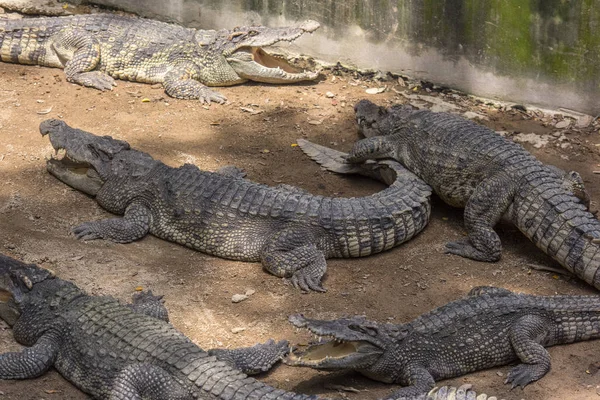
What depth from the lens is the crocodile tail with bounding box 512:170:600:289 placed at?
6488 millimetres

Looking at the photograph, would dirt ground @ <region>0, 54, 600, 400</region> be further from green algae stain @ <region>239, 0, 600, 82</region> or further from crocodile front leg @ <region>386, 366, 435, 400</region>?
green algae stain @ <region>239, 0, 600, 82</region>

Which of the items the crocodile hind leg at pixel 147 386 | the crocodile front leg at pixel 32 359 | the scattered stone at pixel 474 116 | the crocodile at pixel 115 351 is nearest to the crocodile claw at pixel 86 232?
the crocodile at pixel 115 351

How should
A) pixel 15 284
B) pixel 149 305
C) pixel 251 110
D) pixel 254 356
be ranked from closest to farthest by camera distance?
pixel 254 356, pixel 15 284, pixel 149 305, pixel 251 110

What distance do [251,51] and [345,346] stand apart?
4771 millimetres

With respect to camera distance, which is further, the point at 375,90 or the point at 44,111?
the point at 375,90

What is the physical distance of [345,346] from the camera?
18.5 ft

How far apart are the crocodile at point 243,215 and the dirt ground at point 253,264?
11cm

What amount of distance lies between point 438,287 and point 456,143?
1477 mm

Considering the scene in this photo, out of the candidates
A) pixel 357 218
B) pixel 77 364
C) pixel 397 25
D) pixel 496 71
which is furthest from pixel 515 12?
pixel 77 364

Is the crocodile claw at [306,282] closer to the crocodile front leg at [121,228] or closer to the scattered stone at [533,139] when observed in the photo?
the crocodile front leg at [121,228]

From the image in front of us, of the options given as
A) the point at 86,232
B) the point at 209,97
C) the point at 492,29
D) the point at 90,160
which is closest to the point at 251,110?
the point at 209,97

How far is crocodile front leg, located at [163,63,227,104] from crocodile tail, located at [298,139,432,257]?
2.49 m

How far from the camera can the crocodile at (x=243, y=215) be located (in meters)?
6.80

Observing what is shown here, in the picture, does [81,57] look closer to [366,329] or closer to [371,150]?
[371,150]
